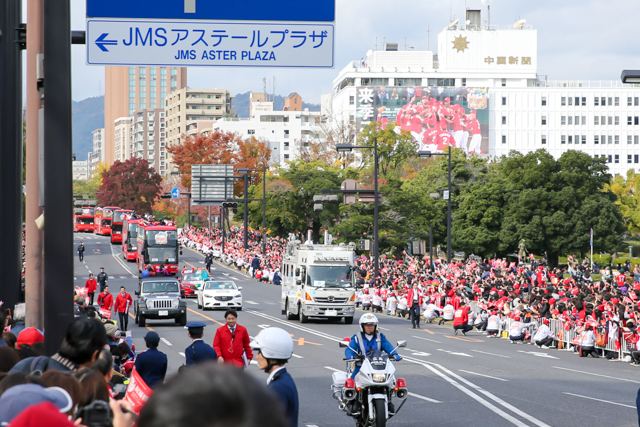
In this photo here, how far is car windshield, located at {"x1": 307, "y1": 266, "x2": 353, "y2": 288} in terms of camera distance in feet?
105

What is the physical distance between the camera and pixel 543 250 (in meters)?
68.8

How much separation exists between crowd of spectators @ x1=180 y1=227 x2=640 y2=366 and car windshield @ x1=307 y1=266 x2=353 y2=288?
4.27 meters

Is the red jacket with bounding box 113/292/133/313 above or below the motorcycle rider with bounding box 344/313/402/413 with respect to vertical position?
below

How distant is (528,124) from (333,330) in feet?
386

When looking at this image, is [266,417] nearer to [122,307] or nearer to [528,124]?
[122,307]

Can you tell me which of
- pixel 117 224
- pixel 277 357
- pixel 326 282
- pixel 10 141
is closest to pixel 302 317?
pixel 326 282

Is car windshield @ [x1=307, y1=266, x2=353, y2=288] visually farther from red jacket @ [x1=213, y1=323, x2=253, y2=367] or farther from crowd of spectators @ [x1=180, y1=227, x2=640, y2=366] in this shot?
red jacket @ [x1=213, y1=323, x2=253, y2=367]

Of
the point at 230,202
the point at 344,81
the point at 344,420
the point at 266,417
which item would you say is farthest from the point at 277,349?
the point at 344,81

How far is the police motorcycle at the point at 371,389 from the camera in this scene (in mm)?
11367

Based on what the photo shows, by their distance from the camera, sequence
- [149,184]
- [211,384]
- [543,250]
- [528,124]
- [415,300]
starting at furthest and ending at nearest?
1. [528,124]
2. [149,184]
3. [543,250]
4. [415,300]
5. [211,384]

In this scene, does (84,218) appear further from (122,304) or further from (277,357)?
(277,357)

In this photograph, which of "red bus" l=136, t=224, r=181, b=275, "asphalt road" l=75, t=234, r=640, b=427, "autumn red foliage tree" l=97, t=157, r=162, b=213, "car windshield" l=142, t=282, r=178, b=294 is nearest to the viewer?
"asphalt road" l=75, t=234, r=640, b=427

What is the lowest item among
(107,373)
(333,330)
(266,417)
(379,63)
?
(333,330)

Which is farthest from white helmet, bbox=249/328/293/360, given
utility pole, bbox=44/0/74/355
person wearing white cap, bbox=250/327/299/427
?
utility pole, bbox=44/0/74/355
